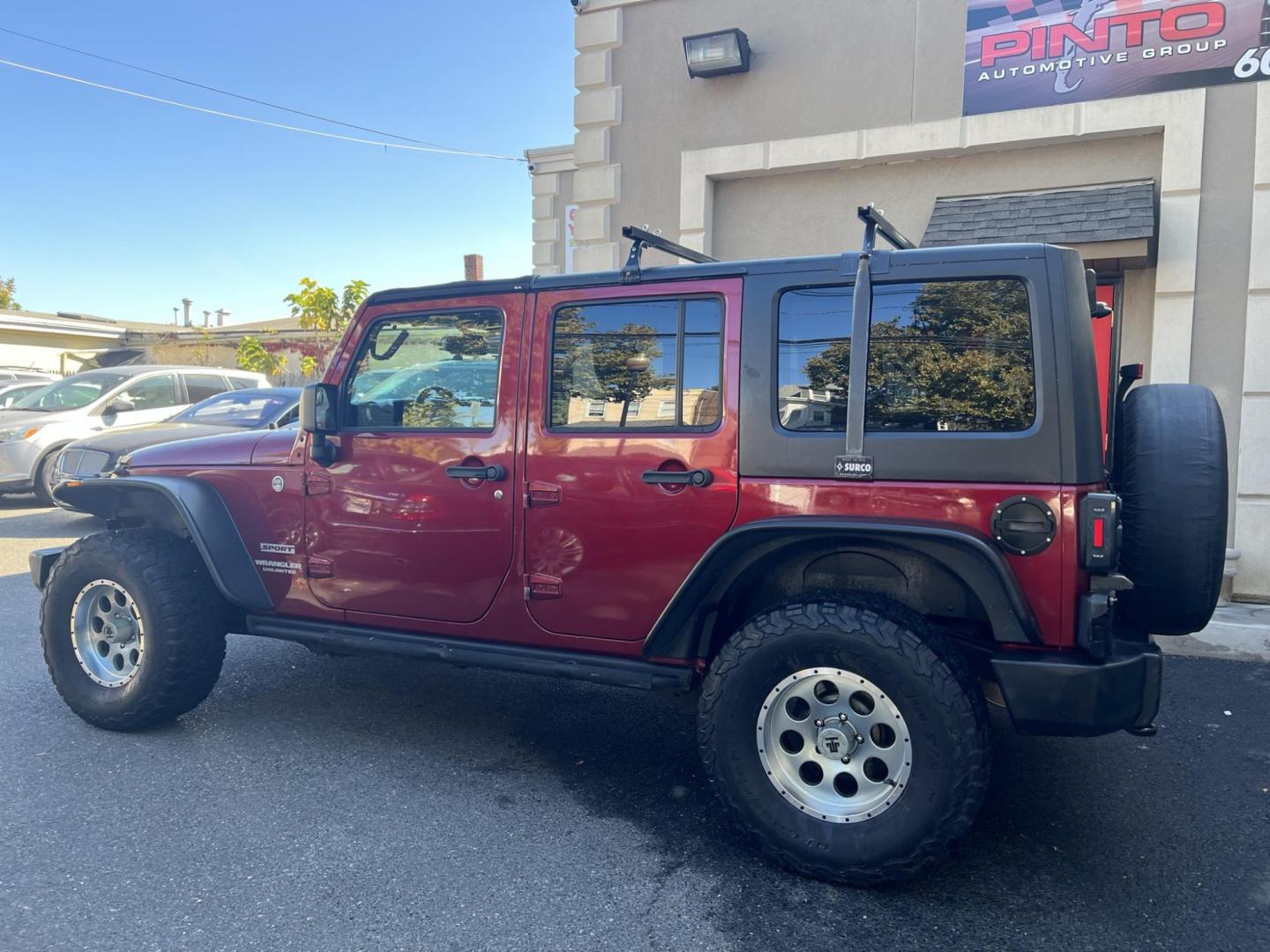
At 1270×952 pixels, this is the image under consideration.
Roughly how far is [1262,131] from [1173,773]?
503 cm

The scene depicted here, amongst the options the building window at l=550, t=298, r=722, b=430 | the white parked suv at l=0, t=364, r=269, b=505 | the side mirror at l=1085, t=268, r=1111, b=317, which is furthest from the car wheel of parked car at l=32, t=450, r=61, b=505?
the side mirror at l=1085, t=268, r=1111, b=317

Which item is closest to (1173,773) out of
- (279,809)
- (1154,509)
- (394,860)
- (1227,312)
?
(1154,509)

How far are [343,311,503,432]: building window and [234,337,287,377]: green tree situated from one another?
76.3ft

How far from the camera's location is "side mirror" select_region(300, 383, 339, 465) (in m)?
3.73

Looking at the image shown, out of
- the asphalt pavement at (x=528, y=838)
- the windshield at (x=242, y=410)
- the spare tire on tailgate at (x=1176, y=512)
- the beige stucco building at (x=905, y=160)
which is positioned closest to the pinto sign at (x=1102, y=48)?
the beige stucco building at (x=905, y=160)

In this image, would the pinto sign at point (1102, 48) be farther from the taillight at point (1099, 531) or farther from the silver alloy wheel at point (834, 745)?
the silver alloy wheel at point (834, 745)

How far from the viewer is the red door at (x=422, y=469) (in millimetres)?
3533

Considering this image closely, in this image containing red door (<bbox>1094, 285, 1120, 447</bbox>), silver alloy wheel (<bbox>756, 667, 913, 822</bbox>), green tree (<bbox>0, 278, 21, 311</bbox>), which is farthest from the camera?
green tree (<bbox>0, 278, 21, 311</bbox>)

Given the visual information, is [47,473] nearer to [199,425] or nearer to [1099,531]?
[199,425]

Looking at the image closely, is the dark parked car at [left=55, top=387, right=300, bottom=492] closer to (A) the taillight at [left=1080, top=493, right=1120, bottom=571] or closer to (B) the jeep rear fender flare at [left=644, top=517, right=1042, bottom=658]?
(B) the jeep rear fender flare at [left=644, top=517, right=1042, bottom=658]

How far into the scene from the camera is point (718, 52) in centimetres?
777

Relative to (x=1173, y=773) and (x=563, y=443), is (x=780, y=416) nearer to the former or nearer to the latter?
(x=563, y=443)

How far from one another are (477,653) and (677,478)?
3.66 ft

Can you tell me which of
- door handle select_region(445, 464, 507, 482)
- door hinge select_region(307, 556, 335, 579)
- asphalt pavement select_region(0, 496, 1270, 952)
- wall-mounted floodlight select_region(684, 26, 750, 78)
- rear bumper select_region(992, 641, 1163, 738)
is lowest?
asphalt pavement select_region(0, 496, 1270, 952)
